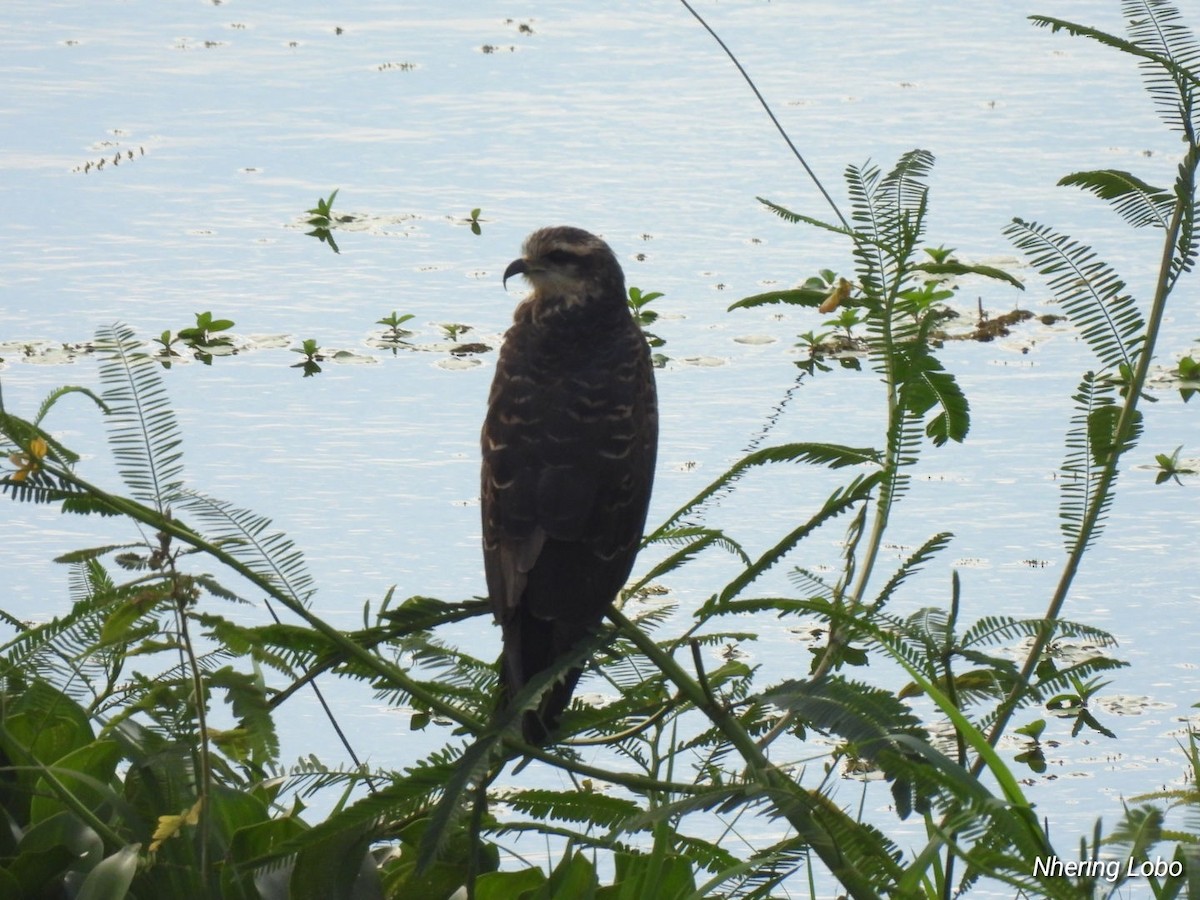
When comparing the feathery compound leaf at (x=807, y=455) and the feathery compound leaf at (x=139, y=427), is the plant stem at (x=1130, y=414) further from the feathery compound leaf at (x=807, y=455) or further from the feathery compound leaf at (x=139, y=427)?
the feathery compound leaf at (x=139, y=427)

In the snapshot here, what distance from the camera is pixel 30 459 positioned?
6.18 feet

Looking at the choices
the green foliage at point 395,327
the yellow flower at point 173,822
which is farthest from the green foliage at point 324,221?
the yellow flower at point 173,822

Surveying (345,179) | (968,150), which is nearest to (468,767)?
(345,179)

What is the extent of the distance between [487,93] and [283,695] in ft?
19.3

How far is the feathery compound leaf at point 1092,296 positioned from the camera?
2.47 m

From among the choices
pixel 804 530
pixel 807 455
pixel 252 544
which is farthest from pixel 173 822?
pixel 807 455

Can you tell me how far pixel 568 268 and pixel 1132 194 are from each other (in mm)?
1330

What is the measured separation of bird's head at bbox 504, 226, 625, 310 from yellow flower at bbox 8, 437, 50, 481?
1.63 meters

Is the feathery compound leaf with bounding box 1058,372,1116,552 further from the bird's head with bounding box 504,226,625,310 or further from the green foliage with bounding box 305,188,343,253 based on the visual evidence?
the green foliage with bounding box 305,188,343,253

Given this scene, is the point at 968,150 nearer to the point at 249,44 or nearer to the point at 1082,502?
the point at 249,44

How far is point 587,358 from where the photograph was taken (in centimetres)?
314

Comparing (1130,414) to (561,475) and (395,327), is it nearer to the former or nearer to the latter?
(561,475)

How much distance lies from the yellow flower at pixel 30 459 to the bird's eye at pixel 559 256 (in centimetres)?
179

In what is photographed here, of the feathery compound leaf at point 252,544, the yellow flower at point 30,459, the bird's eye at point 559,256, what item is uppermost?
the bird's eye at point 559,256
